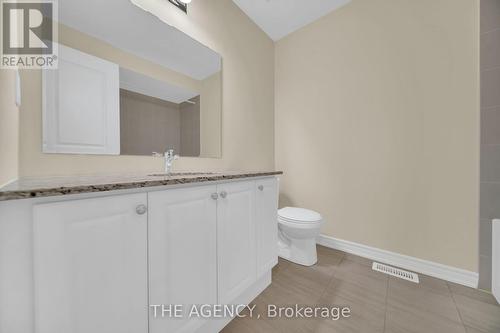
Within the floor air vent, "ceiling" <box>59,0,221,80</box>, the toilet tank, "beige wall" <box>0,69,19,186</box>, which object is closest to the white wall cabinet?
"beige wall" <box>0,69,19,186</box>

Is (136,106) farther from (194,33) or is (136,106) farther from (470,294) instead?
(470,294)

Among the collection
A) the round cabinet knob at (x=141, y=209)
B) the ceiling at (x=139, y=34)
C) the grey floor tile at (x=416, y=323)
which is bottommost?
the grey floor tile at (x=416, y=323)

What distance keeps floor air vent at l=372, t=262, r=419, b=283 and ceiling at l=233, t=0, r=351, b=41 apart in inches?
101

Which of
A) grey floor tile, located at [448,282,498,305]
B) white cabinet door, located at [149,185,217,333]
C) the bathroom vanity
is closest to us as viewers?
the bathroom vanity

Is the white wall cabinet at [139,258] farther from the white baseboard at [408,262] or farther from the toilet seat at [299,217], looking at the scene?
the white baseboard at [408,262]

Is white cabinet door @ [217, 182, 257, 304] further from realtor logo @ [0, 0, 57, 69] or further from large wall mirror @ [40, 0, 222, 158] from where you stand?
realtor logo @ [0, 0, 57, 69]

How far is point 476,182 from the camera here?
4.46ft

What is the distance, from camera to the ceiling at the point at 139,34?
1003 mm

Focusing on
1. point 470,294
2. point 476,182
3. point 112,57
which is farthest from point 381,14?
point 470,294

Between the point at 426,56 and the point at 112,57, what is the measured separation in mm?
2305

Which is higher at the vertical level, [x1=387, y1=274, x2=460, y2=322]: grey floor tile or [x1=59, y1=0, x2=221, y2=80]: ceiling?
[x1=59, y1=0, x2=221, y2=80]: ceiling

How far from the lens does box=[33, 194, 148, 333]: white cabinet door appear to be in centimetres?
51

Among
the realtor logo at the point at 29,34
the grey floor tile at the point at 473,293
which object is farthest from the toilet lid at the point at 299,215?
the realtor logo at the point at 29,34

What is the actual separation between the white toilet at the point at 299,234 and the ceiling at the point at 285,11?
6.84 feet
